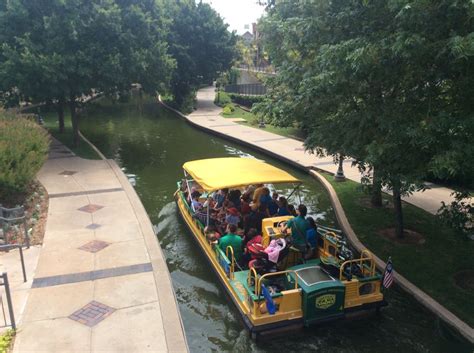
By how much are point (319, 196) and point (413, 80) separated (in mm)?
8680

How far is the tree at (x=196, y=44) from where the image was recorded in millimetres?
42375

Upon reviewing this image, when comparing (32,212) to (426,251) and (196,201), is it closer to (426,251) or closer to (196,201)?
(196,201)

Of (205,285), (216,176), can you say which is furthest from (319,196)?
(205,285)

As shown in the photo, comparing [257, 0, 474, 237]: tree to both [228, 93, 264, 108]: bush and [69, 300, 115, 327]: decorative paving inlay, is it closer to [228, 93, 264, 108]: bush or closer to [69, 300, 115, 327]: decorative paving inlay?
[69, 300, 115, 327]: decorative paving inlay

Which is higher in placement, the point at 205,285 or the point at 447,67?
the point at 447,67

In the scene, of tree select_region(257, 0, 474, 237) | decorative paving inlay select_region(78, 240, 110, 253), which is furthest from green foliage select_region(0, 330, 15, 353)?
tree select_region(257, 0, 474, 237)

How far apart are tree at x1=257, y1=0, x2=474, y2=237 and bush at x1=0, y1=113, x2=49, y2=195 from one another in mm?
7485

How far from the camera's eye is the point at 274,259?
28.6 feet

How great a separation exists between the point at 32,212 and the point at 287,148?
1423cm

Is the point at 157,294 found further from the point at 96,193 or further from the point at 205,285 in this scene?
the point at 96,193

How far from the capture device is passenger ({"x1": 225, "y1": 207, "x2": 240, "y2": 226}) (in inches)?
416

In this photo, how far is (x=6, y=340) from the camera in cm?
681

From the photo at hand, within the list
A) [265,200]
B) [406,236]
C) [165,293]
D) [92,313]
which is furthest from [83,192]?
[406,236]

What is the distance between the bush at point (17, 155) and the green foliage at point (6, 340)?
5860 millimetres
